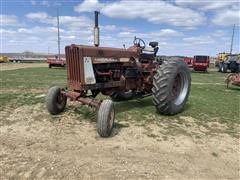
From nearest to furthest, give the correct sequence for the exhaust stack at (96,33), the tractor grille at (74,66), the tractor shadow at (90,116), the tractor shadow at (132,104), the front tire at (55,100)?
the tractor shadow at (90,116) < the tractor grille at (74,66) < the exhaust stack at (96,33) < the front tire at (55,100) < the tractor shadow at (132,104)

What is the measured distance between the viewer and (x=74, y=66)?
21.9 ft

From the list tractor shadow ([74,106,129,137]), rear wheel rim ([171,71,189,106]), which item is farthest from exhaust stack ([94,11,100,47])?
rear wheel rim ([171,71,189,106])

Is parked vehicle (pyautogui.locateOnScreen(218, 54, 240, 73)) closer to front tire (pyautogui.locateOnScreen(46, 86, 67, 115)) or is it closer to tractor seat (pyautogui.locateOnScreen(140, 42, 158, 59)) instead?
tractor seat (pyautogui.locateOnScreen(140, 42, 158, 59))

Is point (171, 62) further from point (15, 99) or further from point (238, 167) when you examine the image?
point (15, 99)

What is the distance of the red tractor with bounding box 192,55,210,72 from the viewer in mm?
29906

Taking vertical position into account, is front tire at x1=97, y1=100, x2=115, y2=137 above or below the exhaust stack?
below

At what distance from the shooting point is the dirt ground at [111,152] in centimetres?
439

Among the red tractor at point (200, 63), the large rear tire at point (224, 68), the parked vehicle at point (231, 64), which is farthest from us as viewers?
the red tractor at point (200, 63)

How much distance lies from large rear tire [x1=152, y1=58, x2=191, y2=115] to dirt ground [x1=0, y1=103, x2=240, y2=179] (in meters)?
0.74

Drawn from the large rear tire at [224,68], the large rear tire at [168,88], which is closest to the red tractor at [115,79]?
the large rear tire at [168,88]

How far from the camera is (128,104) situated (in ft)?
29.0

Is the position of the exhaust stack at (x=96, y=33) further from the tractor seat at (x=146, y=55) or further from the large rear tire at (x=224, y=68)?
the large rear tire at (x=224, y=68)

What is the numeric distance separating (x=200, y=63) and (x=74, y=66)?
82.5 ft

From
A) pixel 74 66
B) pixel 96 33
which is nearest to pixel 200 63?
pixel 96 33
